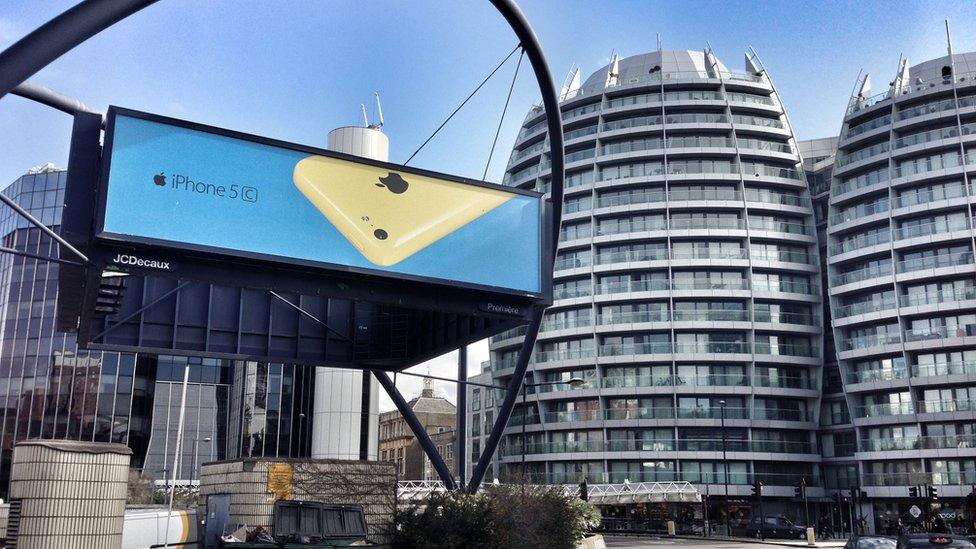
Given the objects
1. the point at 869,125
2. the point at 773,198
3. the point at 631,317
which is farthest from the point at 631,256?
the point at 869,125

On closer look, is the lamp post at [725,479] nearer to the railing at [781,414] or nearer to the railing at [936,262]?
the railing at [781,414]

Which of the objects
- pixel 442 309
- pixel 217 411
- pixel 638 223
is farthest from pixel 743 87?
pixel 442 309

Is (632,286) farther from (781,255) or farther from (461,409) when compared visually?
(461,409)

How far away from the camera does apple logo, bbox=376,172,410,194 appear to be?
2311cm

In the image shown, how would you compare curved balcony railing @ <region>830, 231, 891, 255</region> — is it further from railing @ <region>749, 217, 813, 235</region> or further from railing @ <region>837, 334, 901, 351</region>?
railing @ <region>837, 334, 901, 351</region>

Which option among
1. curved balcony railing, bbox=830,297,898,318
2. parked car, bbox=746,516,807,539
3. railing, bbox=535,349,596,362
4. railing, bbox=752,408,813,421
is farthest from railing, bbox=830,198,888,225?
parked car, bbox=746,516,807,539

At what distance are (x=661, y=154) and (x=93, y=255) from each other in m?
75.5

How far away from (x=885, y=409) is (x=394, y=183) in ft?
213

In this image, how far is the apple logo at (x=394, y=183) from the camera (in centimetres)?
2311

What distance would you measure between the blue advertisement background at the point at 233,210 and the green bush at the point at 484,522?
7851 millimetres

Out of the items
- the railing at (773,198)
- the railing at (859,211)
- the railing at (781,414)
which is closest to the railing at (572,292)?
the railing at (773,198)

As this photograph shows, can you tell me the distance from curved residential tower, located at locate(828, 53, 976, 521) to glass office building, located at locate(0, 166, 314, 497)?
4820 centimetres

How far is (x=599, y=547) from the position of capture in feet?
125

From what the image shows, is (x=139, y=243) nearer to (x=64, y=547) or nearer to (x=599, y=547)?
(x=64, y=547)
